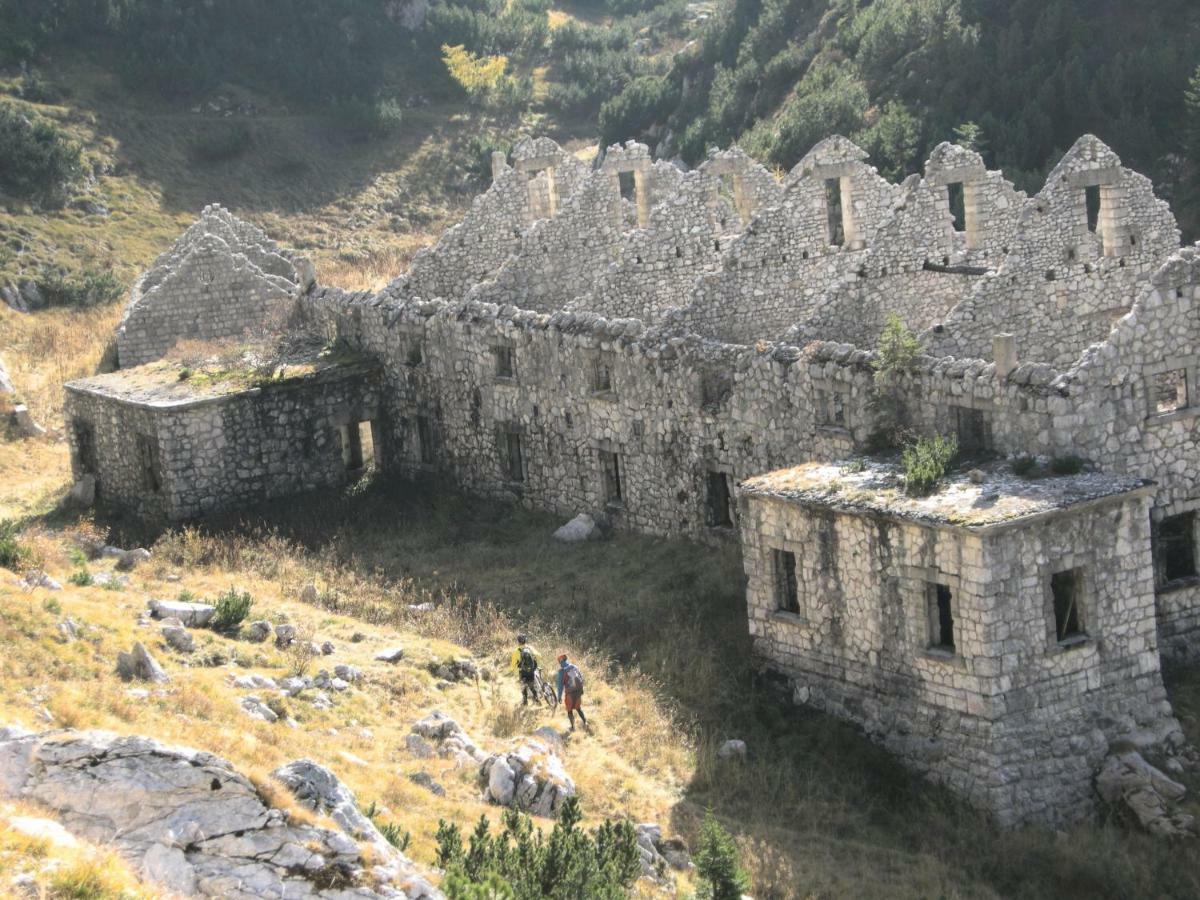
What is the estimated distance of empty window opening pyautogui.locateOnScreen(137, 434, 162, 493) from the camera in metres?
33.0

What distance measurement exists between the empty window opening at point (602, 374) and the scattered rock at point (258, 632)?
7751 millimetres

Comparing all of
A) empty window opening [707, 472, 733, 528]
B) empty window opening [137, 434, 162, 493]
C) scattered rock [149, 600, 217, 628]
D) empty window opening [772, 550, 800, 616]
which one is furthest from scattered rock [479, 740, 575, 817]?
empty window opening [137, 434, 162, 493]

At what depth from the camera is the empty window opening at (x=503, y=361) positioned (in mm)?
32406

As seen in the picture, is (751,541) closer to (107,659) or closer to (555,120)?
Answer: (107,659)

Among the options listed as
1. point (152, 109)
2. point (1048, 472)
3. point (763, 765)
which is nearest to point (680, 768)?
point (763, 765)

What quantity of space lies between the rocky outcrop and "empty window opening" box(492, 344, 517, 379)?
1688cm

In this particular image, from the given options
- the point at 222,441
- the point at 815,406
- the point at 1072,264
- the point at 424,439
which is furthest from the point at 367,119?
the point at 815,406

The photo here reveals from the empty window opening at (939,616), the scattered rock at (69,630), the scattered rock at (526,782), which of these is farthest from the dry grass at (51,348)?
the empty window opening at (939,616)

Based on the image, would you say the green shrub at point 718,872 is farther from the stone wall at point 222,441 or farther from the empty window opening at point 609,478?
the stone wall at point 222,441

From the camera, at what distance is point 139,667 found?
2120cm

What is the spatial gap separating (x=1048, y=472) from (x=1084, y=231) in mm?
6998

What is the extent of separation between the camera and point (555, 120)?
72812mm

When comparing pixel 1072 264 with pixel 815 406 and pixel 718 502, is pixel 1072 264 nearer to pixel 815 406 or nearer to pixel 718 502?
pixel 815 406

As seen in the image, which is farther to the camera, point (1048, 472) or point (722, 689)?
point (722, 689)
